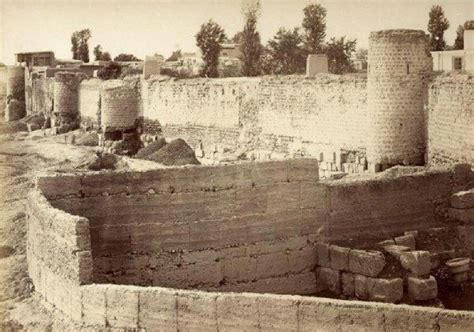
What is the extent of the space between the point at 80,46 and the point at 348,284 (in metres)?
58.7

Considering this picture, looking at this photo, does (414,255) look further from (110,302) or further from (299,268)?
(110,302)

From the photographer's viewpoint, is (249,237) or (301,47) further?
(301,47)

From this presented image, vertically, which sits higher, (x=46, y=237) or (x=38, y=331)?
(x=46, y=237)

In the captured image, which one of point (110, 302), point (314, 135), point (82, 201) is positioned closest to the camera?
point (110, 302)

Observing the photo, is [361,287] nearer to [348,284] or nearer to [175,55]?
[348,284]

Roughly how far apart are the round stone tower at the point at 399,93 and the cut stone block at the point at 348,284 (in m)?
7.54

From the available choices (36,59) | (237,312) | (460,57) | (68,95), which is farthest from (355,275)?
(36,59)

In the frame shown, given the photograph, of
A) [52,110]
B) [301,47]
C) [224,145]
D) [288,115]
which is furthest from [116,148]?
[301,47]

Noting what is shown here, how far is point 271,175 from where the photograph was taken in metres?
11.0

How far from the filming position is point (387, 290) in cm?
1063

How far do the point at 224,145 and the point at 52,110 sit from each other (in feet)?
65.2

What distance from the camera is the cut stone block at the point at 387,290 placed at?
10.6 m

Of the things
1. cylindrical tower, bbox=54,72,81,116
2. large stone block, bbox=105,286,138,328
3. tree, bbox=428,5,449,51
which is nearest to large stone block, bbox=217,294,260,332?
large stone block, bbox=105,286,138,328

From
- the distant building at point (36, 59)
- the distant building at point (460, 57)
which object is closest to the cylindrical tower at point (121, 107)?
the distant building at point (460, 57)
